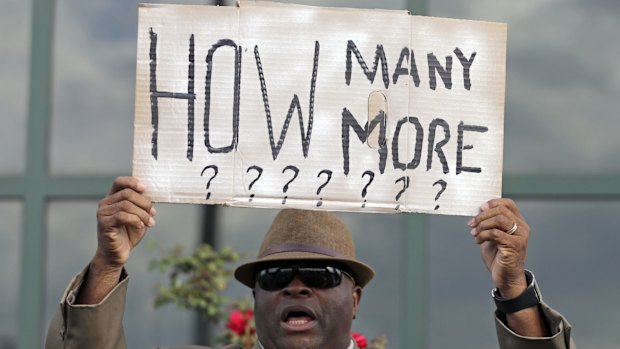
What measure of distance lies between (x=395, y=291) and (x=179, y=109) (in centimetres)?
275

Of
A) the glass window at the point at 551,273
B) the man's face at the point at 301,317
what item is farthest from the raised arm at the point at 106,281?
the glass window at the point at 551,273

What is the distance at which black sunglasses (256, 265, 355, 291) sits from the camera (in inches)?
173

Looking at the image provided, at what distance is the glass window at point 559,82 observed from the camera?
21.1 feet

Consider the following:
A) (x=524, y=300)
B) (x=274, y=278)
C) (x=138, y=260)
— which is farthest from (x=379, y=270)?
(x=524, y=300)

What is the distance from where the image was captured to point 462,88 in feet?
12.9

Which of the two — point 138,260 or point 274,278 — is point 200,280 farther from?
point 274,278

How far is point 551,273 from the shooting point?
6.35m

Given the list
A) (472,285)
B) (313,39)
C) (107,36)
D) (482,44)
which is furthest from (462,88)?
(107,36)

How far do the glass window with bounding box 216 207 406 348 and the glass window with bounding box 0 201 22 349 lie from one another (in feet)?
3.77

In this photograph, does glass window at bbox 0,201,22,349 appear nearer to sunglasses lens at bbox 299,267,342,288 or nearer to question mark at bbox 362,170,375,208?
sunglasses lens at bbox 299,267,342,288

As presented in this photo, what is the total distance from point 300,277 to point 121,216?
89cm

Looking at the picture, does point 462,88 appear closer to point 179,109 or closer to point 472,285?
point 179,109

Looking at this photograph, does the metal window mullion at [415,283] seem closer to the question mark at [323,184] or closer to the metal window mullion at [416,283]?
the metal window mullion at [416,283]

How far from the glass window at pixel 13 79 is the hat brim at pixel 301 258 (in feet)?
8.19
